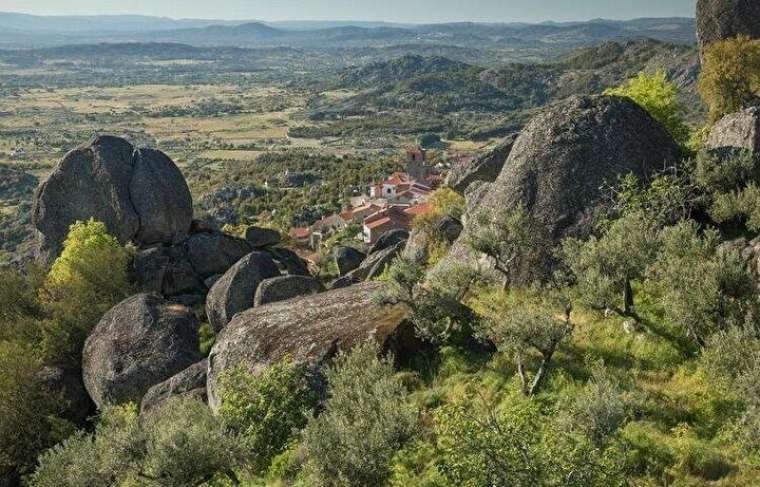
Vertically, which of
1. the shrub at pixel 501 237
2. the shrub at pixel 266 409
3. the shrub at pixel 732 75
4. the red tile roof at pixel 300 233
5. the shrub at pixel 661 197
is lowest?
the red tile roof at pixel 300 233

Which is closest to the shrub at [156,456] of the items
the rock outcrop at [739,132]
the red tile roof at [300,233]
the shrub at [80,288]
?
the shrub at [80,288]

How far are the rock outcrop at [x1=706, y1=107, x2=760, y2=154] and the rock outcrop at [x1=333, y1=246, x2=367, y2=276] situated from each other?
1258 inches

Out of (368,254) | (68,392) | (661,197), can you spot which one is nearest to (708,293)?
(661,197)

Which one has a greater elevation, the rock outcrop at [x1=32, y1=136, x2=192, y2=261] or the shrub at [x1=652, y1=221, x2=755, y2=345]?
the shrub at [x1=652, y1=221, x2=755, y2=345]

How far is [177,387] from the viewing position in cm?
2953

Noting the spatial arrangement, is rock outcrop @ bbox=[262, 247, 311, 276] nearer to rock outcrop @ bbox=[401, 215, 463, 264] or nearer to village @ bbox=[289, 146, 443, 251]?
rock outcrop @ bbox=[401, 215, 463, 264]

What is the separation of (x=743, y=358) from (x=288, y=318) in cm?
1692

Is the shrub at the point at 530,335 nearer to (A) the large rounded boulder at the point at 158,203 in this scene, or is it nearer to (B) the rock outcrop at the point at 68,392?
(B) the rock outcrop at the point at 68,392

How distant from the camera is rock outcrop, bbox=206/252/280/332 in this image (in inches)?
1549

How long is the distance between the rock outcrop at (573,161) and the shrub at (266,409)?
12.1 meters

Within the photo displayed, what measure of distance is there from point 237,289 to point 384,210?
67021mm

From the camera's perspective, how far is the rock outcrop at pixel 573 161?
2895 centimetres

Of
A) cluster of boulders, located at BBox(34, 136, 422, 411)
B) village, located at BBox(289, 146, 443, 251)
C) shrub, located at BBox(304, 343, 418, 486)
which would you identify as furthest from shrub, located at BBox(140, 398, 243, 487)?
village, located at BBox(289, 146, 443, 251)

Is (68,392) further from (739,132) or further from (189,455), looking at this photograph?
(739,132)
